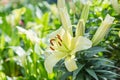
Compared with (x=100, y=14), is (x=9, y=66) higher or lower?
lower

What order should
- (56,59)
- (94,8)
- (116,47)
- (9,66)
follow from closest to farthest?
(56,59)
(116,47)
(94,8)
(9,66)

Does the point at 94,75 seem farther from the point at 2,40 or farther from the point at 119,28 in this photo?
the point at 2,40

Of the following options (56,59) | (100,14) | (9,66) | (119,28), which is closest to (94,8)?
(100,14)

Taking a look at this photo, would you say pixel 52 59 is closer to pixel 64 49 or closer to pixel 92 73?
pixel 64 49

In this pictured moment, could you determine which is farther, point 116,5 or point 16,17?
point 16,17

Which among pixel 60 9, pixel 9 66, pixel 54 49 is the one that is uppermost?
pixel 60 9

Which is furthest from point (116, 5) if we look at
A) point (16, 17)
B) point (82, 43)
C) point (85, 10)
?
point (16, 17)

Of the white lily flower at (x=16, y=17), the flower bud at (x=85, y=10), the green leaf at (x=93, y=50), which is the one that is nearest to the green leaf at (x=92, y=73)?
the green leaf at (x=93, y=50)
